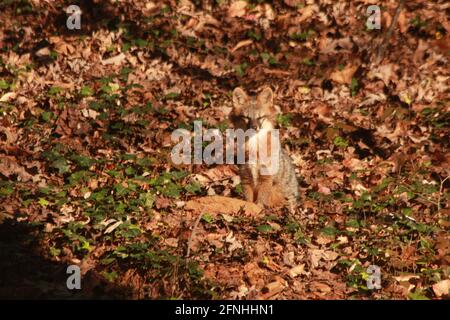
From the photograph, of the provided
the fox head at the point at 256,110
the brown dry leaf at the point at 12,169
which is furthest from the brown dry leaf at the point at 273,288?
the brown dry leaf at the point at 12,169

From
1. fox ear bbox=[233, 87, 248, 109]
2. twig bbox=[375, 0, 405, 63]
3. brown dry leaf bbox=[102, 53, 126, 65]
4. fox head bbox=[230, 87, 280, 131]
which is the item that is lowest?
fox head bbox=[230, 87, 280, 131]

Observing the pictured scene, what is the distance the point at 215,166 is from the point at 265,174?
1360mm

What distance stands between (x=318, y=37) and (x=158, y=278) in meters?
9.12

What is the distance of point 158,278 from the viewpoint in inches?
274

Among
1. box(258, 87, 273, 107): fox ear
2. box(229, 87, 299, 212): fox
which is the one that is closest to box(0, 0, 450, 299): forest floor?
box(229, 87, 299, 212): fox

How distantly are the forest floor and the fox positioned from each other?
0.36 meters

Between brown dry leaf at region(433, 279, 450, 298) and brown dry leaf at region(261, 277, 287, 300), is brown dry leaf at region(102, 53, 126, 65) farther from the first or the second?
brown dry leaf at region(433, 279, 450, 298)

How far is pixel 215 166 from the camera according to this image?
35.7ft

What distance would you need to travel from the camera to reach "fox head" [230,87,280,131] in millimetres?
9953

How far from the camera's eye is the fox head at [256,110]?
9953mm

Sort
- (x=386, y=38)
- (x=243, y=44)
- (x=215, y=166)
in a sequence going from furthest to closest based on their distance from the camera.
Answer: (x=243, y=44) → (x=386, y=38) → (x=215, y=166)

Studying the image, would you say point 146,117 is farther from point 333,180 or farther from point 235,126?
point 333,180

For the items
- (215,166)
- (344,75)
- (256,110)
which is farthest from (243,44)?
(256,110)

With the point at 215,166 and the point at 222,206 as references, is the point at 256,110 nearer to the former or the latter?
the point at 215,166
